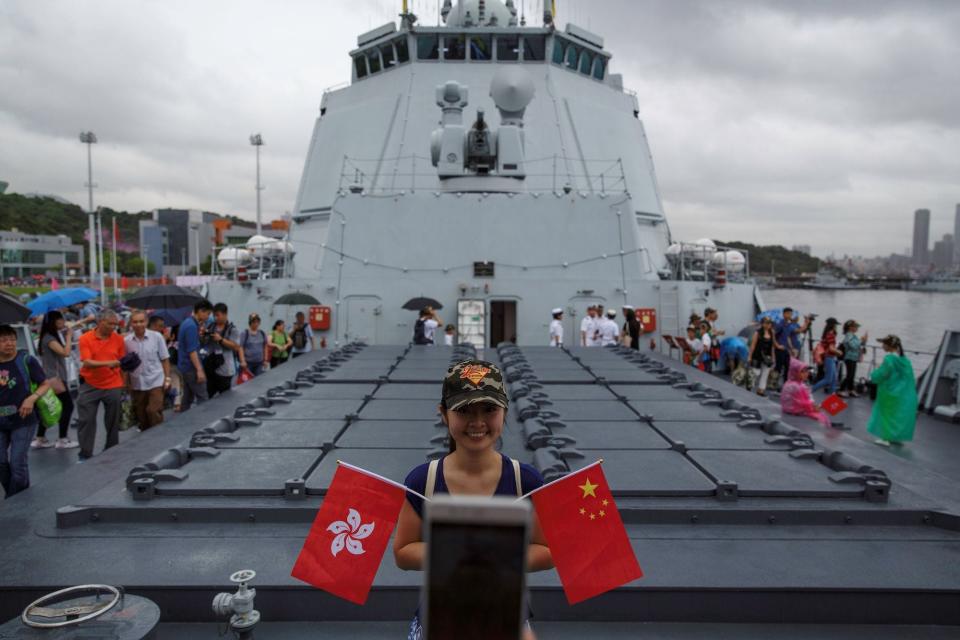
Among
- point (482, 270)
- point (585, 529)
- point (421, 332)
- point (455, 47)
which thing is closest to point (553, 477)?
point (585, 529)

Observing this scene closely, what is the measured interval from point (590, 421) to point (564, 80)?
14.1 meters

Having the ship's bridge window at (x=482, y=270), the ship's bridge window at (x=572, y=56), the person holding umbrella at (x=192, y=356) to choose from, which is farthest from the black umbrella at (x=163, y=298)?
the ship's bridge window at (x=572, y=56)

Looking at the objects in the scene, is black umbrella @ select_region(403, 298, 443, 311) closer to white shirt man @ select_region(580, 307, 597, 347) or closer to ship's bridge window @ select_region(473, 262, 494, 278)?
ship's bridge window @ select_region(473, 262, 494, 278)

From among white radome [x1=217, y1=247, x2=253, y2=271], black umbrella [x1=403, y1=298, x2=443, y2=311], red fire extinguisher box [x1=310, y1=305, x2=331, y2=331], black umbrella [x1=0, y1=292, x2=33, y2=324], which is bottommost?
red fire extinguisher box [x1=310, y1=305, x2=331, y2=331]

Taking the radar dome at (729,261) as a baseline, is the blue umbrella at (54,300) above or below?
below

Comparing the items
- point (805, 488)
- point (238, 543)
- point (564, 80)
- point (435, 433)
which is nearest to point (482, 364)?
point (238, 543)

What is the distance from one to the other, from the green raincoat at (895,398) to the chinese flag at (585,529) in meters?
5.91

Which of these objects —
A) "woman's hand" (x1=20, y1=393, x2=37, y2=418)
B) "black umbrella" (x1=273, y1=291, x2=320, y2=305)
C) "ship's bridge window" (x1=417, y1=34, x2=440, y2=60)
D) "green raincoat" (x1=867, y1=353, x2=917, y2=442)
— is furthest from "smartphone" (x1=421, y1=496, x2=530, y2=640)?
"ship's bridge window" (x1=417, y1=34, x2=440, y2=60)

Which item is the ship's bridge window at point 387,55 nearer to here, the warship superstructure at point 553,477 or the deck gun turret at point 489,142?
the deck gun turret at point 489,142

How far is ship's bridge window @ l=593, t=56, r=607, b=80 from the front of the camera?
18094 millimetres

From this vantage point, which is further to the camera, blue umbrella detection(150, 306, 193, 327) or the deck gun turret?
the deck gun turret

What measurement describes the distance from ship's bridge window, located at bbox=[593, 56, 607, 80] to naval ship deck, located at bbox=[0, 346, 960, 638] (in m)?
15.3

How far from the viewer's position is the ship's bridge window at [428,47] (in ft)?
54.9

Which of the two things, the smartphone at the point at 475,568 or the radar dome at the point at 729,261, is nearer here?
the smartphone at the point at 475,568
